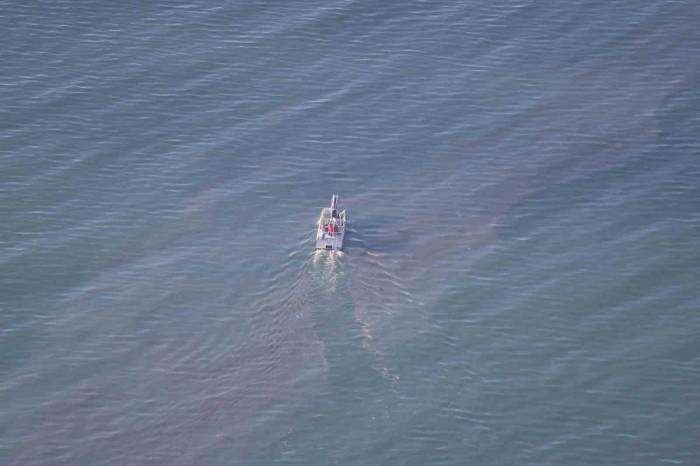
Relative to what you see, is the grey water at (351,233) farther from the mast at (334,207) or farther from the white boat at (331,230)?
the mast at (334,207)

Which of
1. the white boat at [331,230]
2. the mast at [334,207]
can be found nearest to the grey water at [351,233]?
the white boat at [331,230]

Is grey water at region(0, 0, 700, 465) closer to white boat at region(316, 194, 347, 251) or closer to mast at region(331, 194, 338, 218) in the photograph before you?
white boat at region(316, 194, 347, 251)

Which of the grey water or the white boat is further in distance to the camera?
the white boat

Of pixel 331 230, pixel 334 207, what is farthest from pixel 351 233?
pixel 331 230

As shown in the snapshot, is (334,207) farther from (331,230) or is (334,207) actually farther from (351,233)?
(351,233)

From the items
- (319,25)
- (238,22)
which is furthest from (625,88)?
(238,22)

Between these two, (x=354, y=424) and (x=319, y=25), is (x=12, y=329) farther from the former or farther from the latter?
(x=319, y=25)

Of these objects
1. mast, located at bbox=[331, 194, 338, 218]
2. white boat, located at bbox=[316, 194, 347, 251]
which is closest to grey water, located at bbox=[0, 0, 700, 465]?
white boat, located at bbox=[316, 194, 347, 251]
